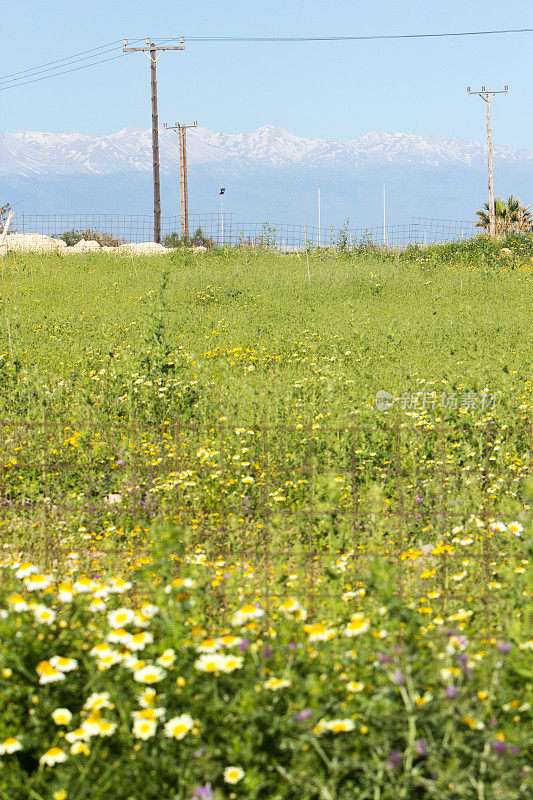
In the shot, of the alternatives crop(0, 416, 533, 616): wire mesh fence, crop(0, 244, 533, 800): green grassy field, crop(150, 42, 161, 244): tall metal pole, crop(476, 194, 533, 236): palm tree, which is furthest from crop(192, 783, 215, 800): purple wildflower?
crop(476, 194, 533, 236): palm tree

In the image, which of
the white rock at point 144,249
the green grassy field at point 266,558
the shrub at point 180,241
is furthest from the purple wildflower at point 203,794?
the shrub at point 180,241

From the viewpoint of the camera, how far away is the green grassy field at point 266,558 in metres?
2.35

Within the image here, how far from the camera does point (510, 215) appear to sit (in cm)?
5688

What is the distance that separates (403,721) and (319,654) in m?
0.42

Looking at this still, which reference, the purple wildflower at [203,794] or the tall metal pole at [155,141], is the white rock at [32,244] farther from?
the purple wildflower at [203,794]

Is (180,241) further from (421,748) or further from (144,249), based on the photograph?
(421,748)

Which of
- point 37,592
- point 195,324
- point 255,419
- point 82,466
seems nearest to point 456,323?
point 195,324

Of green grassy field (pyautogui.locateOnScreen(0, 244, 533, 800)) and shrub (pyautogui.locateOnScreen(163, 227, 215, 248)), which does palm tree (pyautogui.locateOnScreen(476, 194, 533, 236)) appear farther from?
green grassy field (pyautogui.locateOnScreen(0, 244, 533, 800))

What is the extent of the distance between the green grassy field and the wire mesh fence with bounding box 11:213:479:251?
1153 centimetres

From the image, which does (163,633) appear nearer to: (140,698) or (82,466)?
A: (140,698)

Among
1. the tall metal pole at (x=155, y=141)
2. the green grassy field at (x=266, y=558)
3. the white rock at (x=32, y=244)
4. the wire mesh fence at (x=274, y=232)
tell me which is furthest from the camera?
the tall metal pole at (x=155, y=141)

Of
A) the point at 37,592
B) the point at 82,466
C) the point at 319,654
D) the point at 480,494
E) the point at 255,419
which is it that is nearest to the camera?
the point at 319,654

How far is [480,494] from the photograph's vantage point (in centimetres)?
569

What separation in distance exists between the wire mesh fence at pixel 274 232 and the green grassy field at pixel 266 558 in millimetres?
11527
